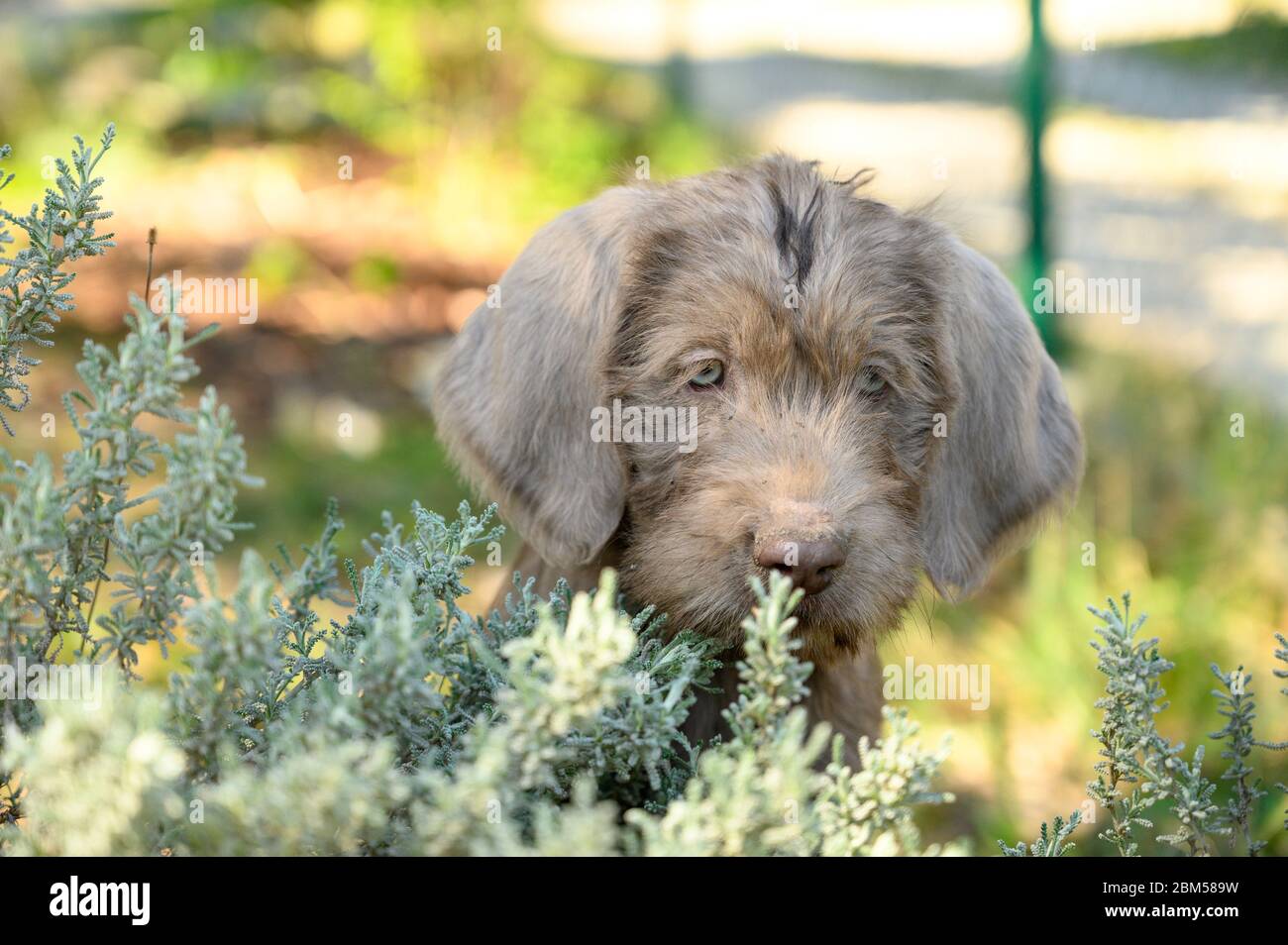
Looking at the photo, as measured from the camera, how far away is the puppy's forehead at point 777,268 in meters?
3.62

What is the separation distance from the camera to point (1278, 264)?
762cm

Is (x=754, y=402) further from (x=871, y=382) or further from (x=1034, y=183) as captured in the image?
(x=1034, y=183)

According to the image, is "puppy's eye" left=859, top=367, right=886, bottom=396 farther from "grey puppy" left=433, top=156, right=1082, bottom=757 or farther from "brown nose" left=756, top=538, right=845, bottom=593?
"brown nose" left=756, top=538, right=845, bottom=593

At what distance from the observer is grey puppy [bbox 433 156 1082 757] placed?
3424mm

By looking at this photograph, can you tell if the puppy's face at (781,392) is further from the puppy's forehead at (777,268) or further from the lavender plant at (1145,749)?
the lavender plant at (1145,749)

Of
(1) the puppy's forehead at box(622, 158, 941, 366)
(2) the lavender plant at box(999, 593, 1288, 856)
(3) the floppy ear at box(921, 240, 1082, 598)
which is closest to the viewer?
(2) the lavender plant at box(999, 593, 1288, 856)

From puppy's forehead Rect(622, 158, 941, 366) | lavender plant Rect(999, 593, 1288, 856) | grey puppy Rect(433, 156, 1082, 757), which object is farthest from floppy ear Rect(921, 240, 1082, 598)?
lavender plant Rect(999, 593, 1288, 856)

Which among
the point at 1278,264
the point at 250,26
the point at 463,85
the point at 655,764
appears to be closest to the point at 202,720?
the point at 655,764

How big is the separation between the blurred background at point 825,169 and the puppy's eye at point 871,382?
74 cm

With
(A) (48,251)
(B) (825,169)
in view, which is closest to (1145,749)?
(A) (48,251)

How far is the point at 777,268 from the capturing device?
3629 mm

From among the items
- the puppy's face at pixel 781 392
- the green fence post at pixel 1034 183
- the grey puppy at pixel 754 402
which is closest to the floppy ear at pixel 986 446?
the grey puppy at pixel 754 402
